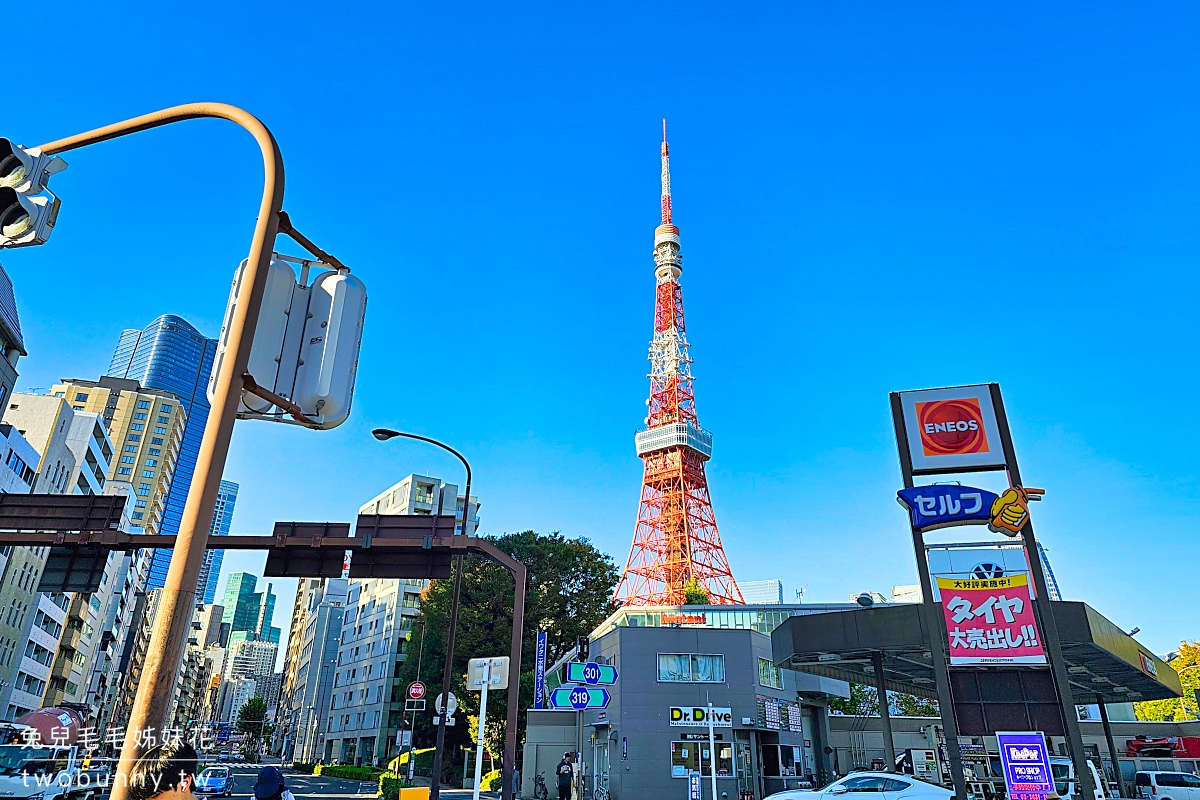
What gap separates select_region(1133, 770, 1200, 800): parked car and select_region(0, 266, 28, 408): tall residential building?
56.8 meters

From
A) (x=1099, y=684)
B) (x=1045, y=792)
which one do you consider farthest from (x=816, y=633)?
(x=1099, y=684)

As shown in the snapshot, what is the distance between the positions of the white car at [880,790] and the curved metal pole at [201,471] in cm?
1800

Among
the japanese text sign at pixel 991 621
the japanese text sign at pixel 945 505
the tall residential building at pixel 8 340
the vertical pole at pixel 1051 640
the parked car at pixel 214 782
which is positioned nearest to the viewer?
the vertical pole at pixel 1051 640

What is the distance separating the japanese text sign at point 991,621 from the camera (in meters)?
18.3

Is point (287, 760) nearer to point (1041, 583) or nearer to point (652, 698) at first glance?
point (652, 698)

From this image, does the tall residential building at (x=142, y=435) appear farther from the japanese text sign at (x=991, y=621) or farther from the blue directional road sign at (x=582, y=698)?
the japanese text sign at (x=991, y=621)

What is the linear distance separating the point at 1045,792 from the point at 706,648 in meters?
20.3

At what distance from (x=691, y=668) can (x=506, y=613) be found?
792 inches

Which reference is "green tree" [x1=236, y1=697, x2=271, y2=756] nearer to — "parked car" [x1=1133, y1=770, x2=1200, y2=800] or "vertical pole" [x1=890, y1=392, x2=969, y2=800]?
"parked car" [x1=1133, y1=770, x2=1200, y2=800]

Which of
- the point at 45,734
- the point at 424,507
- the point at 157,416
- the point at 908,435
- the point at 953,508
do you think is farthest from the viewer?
the point at 157,416

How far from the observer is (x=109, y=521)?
20.8 m

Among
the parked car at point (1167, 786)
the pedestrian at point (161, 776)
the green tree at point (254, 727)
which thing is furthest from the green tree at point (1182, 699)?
the green tree at point (254, 727)

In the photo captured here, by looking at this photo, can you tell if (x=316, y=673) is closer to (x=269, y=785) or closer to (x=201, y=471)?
(x=269, y=785)

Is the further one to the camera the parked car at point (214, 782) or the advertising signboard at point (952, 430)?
the parked car at point (214, 782)
